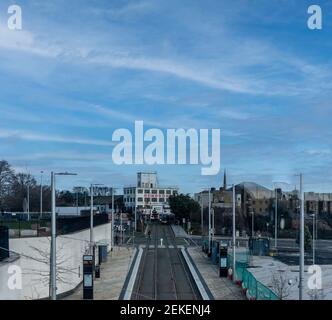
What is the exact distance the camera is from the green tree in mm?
48362

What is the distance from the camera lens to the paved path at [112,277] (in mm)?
17906

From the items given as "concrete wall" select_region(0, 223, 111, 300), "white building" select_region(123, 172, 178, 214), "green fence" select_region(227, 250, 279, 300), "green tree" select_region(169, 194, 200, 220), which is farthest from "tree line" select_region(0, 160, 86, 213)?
"green fence" select_region(227, 250, 279, 300)

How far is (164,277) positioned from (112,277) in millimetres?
2561

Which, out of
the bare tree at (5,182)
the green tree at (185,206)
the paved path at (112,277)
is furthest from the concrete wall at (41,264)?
the green tree at (185,206)

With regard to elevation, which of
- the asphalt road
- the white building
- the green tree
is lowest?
the asphalt road

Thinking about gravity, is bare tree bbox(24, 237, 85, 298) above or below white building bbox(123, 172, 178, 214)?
below

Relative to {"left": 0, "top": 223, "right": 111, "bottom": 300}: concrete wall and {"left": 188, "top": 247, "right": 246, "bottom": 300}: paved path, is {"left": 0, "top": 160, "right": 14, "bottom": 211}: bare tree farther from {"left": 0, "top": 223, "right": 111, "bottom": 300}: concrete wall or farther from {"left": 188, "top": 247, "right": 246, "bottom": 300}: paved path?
{"left": 0, "top": 223, "right": 111, "bottom": 300}: concrete wall

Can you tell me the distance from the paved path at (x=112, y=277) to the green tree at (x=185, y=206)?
486 inches

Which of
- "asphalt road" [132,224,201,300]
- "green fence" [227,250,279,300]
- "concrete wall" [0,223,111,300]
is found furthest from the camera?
"asphalt road" [132,224,201,300]

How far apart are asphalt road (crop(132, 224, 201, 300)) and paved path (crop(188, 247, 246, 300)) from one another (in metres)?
0.67

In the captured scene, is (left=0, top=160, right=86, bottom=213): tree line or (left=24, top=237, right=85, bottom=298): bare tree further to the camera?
(left=0, top=160, right=86, bottom=213): tree line

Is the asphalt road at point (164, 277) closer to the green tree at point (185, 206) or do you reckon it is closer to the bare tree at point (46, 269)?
the bare tree at point (46, 269)

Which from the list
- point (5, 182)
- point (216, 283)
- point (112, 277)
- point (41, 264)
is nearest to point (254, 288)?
point (216, 283)

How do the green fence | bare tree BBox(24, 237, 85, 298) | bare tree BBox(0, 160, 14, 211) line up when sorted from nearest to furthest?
the green fence
bare tree BBox(24, 237, 85, 298)
bare tree BBox(0, 160, 14, 211)
